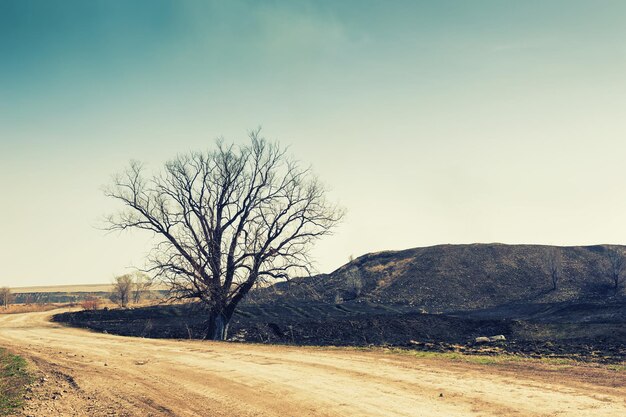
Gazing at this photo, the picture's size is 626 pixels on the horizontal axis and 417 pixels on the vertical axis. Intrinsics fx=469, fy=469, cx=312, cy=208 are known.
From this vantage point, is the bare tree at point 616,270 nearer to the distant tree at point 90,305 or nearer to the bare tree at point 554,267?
the bare tree at point 554,267

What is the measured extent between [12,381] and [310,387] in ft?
26.7

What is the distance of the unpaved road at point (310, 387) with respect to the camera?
29.6 feet

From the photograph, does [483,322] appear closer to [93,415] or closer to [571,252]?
[93,415]

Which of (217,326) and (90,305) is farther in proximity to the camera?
(90,305)

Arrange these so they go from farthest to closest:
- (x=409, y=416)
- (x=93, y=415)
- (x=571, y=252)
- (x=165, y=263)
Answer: (x=571, y=252), (x=165, y=263), (x=93, y=415), (x=409, y=416)

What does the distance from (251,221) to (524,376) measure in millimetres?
18420

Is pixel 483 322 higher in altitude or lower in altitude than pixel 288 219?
lower

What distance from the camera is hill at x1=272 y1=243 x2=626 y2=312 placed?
2454 inches

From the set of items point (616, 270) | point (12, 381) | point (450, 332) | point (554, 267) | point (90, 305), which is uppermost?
point (554, 267)

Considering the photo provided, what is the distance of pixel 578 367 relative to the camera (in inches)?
550

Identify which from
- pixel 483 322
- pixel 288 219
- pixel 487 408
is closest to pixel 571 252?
pixel 483 322

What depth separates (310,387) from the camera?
1101cm

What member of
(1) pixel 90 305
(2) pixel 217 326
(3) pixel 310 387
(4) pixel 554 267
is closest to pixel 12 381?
(3) pixel 310 387

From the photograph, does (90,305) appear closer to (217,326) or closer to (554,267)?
(217,326)
